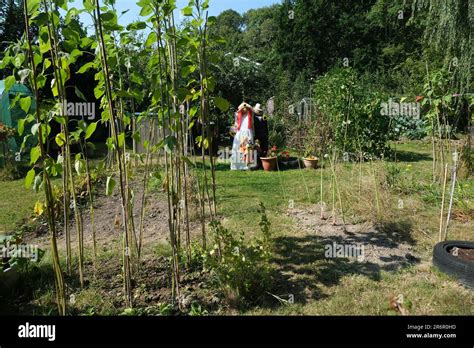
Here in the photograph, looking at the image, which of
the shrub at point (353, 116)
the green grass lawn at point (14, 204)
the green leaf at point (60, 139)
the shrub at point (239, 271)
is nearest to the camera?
the green leaf at point (60, 139)

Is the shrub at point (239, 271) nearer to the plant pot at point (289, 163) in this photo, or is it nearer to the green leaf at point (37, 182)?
the green leaf at point (37, 182)

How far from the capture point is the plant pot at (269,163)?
8.47 metres

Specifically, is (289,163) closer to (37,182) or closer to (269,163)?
(269,163)

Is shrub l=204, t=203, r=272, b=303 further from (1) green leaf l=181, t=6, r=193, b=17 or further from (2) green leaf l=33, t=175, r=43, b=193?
(1) green leaf l=181, t=6, r=193, b=17

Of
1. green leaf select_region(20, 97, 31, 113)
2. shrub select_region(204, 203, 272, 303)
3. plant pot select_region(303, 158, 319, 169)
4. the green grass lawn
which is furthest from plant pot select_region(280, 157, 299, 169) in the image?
green leaf select_region(20, 97, 31, 113)

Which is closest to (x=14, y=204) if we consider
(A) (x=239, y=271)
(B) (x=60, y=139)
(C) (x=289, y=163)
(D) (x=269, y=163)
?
(B) (x=60, y=139)

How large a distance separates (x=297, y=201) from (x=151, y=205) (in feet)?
7.09

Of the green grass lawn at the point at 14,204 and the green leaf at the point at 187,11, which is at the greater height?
the green leaf at the point at 187,11

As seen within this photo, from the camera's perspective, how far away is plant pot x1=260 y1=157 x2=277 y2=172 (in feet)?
27.8

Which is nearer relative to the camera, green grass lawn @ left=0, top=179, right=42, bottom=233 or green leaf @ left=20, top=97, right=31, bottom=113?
green leaf @ left=20, top=97, right=31, bottom=113

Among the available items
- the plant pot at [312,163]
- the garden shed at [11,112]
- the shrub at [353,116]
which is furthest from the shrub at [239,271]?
the garden shed at [11,112]

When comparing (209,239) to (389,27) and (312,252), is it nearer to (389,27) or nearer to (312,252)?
(312,252)
